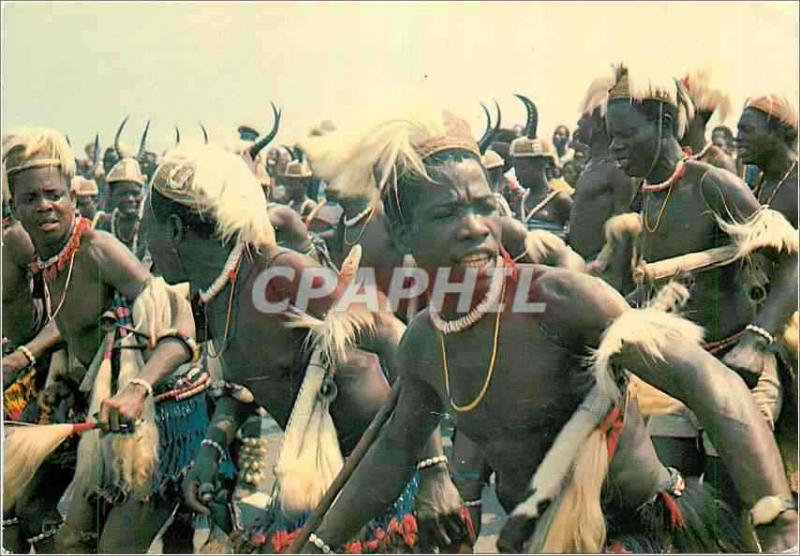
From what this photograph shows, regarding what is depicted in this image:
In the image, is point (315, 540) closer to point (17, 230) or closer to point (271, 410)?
point (271, 410)

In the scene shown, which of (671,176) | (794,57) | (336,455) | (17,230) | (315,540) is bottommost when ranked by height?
(315,540)

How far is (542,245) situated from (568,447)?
600 mm

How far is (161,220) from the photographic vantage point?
368 cm

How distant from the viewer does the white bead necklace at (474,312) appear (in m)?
3.54

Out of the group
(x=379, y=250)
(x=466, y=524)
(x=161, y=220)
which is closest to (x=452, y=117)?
(x=379, y=250)

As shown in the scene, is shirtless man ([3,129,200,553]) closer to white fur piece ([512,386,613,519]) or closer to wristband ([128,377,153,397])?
wristband ([128,377,153,397])

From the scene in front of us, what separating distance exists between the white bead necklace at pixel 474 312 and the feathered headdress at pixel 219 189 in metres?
0.55

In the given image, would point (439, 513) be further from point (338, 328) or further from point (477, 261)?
point (477, 261)

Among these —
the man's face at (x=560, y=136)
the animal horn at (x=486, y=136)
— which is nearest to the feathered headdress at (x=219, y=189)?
the animal horn at (x=486, y=136)

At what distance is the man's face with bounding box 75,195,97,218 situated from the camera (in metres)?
3.73

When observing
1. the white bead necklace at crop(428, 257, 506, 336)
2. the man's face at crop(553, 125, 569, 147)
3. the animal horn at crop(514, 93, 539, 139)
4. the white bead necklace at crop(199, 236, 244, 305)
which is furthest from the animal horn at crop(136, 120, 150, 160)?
the man's face at crop(553, 125, 569, 147)

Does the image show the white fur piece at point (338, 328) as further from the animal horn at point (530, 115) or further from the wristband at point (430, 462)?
the animal horn at point (530, 115)

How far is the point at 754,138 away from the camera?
12.2ft

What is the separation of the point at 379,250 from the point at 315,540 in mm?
899
